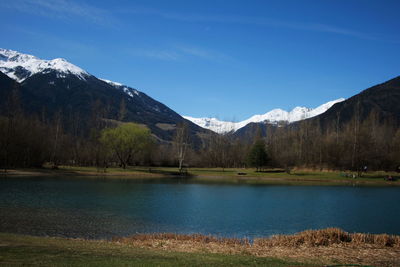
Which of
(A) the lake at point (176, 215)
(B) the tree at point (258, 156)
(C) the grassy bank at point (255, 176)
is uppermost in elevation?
(B) the tree at point (258, 156)

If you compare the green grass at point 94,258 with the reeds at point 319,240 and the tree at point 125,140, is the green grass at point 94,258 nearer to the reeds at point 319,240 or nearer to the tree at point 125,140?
the reeds at point 319,240

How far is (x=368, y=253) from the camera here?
16328 mm

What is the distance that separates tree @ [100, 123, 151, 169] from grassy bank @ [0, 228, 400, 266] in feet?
250

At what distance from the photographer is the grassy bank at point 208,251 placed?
12461 mm

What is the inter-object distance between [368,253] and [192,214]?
62.3ft

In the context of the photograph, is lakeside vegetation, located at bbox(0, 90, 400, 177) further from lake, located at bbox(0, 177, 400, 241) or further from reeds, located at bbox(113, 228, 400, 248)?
reeds, located at bbox(113, 228, 400, 248)

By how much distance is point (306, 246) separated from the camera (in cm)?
1798

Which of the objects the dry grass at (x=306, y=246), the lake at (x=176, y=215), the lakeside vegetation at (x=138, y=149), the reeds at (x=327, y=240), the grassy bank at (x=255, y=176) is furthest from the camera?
the lakeside vegetation at (x=138, y=149)

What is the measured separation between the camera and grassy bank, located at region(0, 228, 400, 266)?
12.5 metres

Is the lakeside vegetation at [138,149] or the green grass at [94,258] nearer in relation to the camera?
the green grass at [94,258]

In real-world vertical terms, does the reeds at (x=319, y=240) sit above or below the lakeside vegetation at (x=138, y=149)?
below

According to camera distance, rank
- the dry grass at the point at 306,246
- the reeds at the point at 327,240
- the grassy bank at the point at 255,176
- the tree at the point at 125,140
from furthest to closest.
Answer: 1. the tree at the point at 125,140
2. the grassy bank at the point at 255,176
3. the reeds at the point at 327,240
4. the dry grass at the point at 306,246

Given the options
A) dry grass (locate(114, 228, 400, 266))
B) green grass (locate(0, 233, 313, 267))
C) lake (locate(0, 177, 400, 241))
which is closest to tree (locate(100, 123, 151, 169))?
lake (locate(0, 177, 400, 241))

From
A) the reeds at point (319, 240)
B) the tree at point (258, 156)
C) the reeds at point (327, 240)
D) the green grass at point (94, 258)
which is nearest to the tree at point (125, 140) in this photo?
the tree at point (258, 156)
